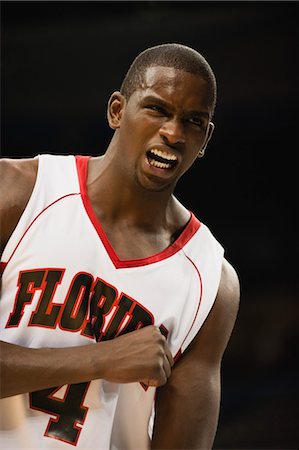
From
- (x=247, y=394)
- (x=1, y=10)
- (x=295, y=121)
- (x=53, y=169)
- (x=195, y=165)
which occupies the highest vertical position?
(x=53, y=169)

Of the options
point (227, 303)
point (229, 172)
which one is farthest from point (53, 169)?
A: point (229, 172)

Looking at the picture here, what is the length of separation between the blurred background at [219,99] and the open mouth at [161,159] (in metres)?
3.03

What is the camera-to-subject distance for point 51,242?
6.65 ft

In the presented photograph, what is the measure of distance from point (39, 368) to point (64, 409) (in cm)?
22

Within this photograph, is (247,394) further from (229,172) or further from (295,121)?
(295,121)

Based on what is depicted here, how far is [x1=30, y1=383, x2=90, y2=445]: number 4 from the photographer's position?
2045mm

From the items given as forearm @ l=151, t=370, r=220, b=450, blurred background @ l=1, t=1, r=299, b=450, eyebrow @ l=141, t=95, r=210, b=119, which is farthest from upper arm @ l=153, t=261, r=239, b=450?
blurred background @ l=1, t=1, r=299, b=450

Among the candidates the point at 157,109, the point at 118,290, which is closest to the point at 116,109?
the point at 157,109

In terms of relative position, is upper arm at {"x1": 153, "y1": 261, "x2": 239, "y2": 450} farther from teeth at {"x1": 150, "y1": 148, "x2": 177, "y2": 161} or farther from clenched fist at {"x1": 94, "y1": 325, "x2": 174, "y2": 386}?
teeth at {"x1": 150, "y1": 148, "x2": 177, "y2": 161}

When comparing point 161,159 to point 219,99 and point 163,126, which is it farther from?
point 219,99

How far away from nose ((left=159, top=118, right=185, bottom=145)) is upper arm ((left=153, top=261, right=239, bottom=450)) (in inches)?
17.6

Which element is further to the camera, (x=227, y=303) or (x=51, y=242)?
(x=227, y=303)

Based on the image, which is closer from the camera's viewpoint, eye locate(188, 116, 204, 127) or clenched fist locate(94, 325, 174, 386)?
clenched fist locate(94, 325, 174, 386)

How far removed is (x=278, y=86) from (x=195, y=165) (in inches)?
28.7
